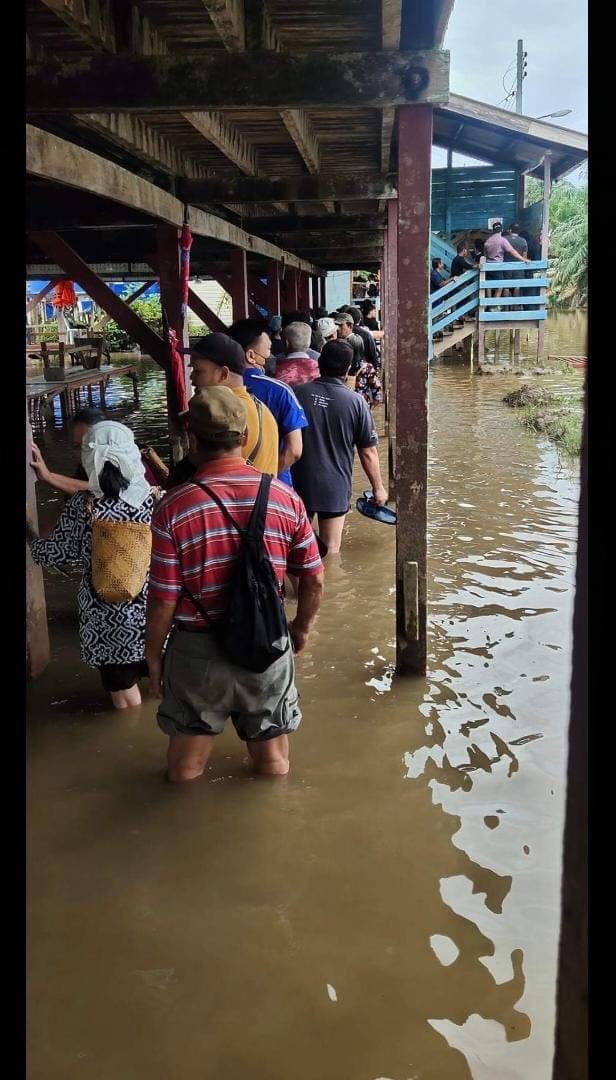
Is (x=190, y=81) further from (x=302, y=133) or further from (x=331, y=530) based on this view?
(x=331, y=530)

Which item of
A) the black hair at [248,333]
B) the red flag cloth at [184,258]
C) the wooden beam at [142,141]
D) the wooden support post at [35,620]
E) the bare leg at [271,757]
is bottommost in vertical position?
the bare leg at [271,757]

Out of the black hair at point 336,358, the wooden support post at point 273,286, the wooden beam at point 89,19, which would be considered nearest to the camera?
the wooden beam at point 89,19

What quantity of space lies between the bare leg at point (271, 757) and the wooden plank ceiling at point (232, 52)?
Result: 9.41 ft

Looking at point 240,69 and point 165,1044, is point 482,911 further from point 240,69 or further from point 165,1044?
point 240,69

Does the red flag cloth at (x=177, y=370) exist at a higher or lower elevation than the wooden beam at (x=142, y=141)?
lower

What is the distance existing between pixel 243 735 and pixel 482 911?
3.61 feet

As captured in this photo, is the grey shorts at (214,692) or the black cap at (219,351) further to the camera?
the black cap at (219,351)

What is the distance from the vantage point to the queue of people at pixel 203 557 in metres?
3.03

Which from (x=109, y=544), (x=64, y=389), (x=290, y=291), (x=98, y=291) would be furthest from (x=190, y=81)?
(x=290, y=291)

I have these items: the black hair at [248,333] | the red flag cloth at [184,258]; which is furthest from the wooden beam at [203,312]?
the black hair at [248,333]

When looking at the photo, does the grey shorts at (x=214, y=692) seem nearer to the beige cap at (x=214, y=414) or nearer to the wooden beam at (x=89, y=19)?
the beige cap at (x=214, y=414)

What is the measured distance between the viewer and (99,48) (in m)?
3.85

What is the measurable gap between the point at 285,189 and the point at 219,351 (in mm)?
4067

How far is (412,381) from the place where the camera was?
14.1 feet
